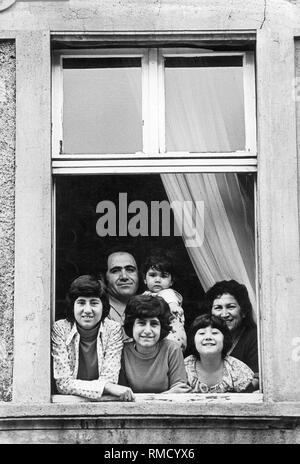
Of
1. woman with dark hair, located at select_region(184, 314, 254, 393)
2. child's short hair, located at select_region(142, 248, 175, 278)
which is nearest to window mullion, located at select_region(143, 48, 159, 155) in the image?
child's short hair, located at select_region(142, 248, 175, 278)

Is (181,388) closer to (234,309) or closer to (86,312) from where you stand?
(234,309)

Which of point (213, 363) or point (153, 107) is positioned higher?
point (153, 107)

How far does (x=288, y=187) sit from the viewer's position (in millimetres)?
8664

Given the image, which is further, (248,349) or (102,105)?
(102,105)

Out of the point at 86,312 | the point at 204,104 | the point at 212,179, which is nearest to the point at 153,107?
the point at 204,104

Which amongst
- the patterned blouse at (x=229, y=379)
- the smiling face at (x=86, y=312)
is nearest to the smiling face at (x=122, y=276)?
the smiling face at (x=86, y=312)

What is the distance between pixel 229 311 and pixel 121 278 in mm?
719

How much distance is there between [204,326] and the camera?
867 cm

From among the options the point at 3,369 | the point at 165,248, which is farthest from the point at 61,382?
the point at 165,248

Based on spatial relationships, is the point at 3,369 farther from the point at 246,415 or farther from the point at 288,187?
the point at 288,187

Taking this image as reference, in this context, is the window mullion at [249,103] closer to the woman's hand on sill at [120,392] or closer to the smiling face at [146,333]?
the smiling face at [146,333]

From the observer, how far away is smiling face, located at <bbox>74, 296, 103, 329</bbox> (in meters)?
8.69
